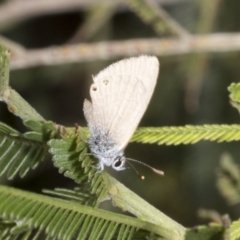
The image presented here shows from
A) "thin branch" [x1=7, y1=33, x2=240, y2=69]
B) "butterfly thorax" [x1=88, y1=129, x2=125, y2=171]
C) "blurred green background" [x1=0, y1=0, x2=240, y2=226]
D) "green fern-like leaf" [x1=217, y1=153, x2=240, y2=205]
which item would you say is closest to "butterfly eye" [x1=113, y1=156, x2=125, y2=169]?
"butterfly thorax" [x1=88, y1=129, x2=125, y2=171]

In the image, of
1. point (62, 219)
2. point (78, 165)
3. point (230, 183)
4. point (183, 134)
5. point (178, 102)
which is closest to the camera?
point (62, 219)

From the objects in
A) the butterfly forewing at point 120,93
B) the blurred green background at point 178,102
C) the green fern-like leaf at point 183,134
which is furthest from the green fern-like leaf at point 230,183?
the blurred green background at point 178,102

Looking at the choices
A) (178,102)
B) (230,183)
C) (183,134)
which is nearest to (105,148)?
(183,134)

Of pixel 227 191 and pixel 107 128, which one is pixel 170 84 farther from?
pixel 107 128

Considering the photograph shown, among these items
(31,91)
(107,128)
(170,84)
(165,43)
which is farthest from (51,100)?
(107,128)

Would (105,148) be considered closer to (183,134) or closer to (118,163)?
(118,163)

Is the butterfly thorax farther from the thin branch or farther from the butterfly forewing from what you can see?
the thin branch
